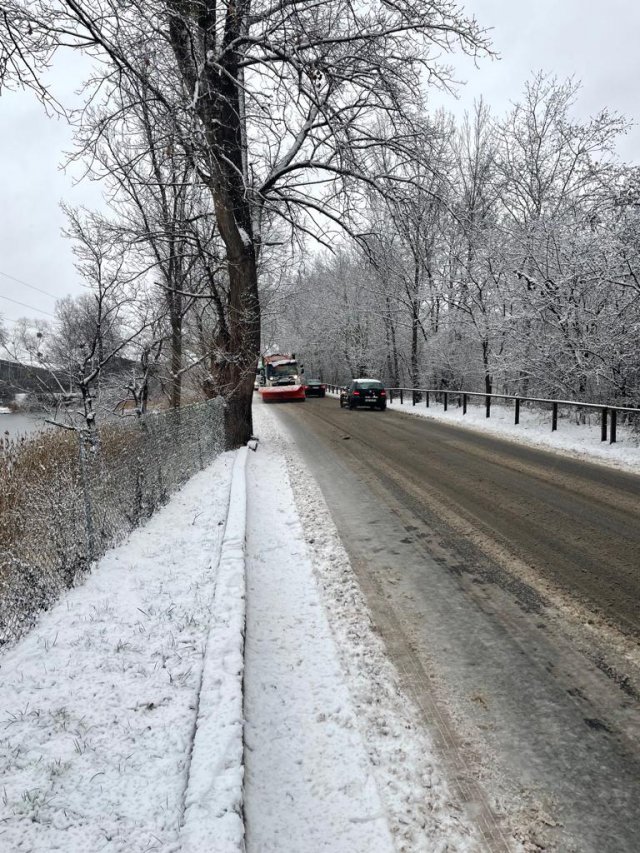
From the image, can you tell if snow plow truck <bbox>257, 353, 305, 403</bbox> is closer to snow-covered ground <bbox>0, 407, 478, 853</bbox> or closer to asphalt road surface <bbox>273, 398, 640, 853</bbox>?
asphalt road surface <bbox>273, 398, 640, 853</bbox>

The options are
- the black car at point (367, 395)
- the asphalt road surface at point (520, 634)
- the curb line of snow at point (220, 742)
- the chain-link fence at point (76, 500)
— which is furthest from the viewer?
the black car at point (367, 395)

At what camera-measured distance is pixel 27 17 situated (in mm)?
3846

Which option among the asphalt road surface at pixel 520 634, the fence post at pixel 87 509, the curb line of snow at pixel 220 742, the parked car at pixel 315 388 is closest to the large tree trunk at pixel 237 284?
the asphalt road surface at pixel 520 634

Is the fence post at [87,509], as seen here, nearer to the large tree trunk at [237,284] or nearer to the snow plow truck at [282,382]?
the large tree trunk at [237,284]

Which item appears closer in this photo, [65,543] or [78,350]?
[65,543]

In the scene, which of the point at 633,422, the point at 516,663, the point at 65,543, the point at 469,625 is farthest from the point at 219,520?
the point at 633,422

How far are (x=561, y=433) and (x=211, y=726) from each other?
14.0 meters

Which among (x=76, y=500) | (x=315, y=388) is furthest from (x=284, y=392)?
(x=76, y=500)

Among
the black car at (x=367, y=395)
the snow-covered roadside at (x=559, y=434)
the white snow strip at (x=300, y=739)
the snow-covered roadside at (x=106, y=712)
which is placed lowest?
the white snow strip at (x=300, y=739)

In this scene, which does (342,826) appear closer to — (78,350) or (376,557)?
(376,557)

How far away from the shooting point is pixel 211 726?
8.89 ft

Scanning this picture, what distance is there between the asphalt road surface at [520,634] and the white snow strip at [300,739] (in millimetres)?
469

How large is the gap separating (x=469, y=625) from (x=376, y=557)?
5.38ft

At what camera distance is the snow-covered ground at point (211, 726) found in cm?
224
